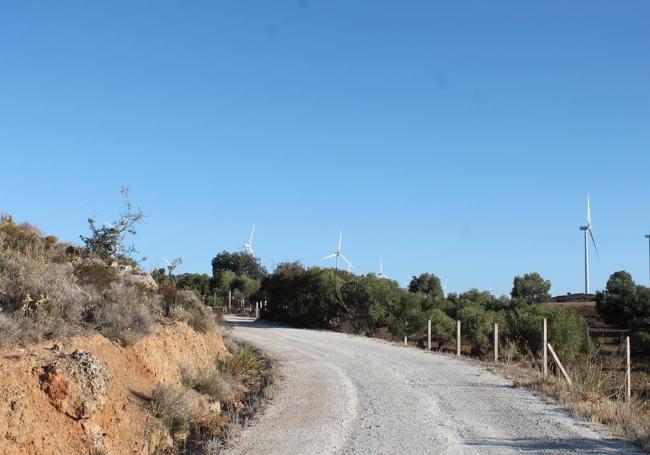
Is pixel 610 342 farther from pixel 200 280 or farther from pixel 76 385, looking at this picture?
pixel 200 280

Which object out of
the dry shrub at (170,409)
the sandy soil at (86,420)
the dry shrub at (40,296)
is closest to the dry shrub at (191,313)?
the sandy soil at (86,420)

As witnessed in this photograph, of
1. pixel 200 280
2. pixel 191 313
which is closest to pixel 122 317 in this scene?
pixel 191 313

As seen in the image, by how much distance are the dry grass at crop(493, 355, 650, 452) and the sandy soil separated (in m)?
8.16

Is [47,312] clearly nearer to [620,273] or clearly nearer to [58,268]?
[58,268]

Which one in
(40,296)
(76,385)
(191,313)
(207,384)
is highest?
(40,296)

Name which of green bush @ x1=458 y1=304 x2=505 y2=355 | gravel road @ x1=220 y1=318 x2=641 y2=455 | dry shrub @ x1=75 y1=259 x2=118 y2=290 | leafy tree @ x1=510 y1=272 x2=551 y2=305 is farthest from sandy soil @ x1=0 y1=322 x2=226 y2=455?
leafy tree @ x1=510 y1=272 x2=551 y2=305

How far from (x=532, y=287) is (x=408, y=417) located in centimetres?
7904

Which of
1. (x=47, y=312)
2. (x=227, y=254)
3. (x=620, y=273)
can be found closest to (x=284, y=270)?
(x=47, y=312)

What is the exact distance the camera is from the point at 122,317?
1396 centimetres

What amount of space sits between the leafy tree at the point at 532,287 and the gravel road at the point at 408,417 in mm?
68404

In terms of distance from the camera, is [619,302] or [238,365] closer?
[238,365]

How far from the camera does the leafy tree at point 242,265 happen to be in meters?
102

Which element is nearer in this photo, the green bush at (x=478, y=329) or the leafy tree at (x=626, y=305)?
the green bush at (x=478, y=329)

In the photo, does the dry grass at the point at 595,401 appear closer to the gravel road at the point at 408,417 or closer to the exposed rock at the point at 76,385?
the gravel road at the point at 408,417
